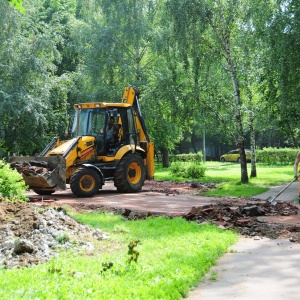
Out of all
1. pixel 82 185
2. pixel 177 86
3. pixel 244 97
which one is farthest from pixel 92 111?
pixel 244 97

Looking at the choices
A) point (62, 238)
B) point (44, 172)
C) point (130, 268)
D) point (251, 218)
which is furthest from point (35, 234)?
point (44, 172)

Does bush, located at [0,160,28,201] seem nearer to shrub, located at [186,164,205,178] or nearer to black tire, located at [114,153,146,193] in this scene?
black tire, located at [114,153,146,193]

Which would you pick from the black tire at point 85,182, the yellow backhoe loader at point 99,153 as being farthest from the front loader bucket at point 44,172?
the black tire at point 85,182

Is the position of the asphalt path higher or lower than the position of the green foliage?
lower

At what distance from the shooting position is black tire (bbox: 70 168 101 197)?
1766 cm

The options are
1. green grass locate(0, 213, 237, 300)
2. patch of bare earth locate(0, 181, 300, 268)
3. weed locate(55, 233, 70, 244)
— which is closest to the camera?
green grass locate(0, 213, 237, 300)

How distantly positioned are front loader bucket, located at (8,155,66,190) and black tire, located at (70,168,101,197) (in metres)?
0.85

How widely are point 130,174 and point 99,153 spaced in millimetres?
1610

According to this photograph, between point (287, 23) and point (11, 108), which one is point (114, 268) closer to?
point (287, 23)

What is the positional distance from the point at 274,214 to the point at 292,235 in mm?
2858

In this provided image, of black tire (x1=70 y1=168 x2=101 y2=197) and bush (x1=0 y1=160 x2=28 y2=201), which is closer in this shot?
bush (x1=0 y1=160 x2=28 y2=201)

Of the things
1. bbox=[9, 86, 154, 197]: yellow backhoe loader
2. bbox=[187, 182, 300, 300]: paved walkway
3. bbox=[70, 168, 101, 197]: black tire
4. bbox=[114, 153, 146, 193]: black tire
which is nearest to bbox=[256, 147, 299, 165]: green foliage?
bbox=[9, 86, 154, 197]: yellow backhoe loader

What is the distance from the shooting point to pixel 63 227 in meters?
9.08

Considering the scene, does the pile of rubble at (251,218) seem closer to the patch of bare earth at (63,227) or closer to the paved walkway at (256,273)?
the patch of bare earth at (63,227)
